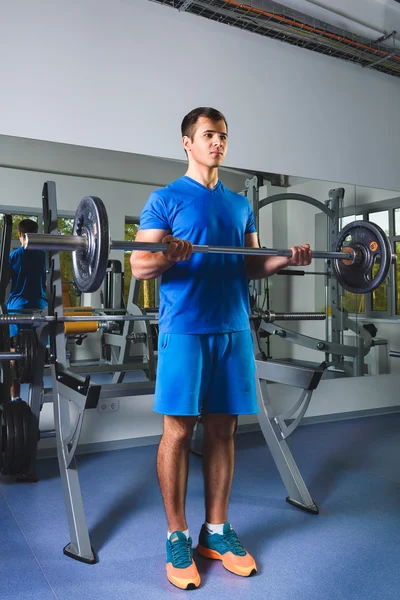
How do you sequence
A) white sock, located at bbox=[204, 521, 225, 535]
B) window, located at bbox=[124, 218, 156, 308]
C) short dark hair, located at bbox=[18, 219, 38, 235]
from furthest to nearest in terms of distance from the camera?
window, located at bbox=[124, 218, 156, 308]
short dark hair, located at bbox=[18, 219, 38, 235]
white sock, located at bbox=[204, 521, 225, 535]

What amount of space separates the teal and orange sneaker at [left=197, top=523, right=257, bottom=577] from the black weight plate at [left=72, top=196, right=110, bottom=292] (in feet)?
3.35

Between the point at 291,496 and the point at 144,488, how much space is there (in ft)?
2.49

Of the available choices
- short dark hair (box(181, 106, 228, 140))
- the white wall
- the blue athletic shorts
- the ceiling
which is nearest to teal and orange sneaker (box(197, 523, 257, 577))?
the blue athletic shorts

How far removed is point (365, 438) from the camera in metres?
3.70

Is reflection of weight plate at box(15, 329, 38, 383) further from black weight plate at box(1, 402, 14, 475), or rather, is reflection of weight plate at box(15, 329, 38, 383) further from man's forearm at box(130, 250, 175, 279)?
man's forearm at box(130, 250, 175, 279)

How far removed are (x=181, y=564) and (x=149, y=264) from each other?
1.02 metres

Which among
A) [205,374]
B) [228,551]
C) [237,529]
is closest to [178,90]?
[205,374]

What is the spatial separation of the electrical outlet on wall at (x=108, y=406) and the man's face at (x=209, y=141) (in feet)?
6.54

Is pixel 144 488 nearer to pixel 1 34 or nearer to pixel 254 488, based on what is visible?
pixel 254 488

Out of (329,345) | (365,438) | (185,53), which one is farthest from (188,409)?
(329,345)

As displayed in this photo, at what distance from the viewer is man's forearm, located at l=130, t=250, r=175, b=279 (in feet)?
5.57

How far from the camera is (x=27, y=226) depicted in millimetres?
3264

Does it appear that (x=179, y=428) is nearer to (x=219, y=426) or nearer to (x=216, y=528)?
(x=219, y=426)

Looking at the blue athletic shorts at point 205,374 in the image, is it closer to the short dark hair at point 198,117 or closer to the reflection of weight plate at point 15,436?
the short dark hair at point 198,117
